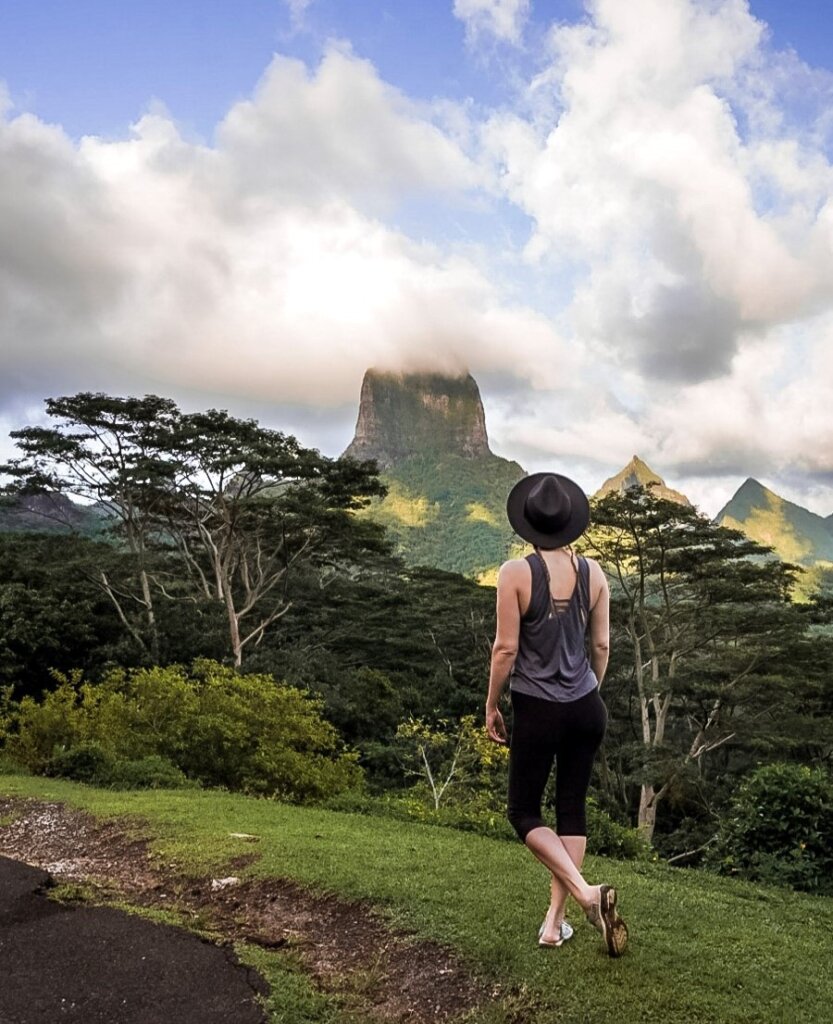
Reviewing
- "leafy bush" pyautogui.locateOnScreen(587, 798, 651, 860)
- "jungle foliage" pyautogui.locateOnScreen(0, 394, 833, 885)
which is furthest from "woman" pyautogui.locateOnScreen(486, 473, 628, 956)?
"jungle foliage" pyautogui.locateOnScreen(0, 394, 833, 885)

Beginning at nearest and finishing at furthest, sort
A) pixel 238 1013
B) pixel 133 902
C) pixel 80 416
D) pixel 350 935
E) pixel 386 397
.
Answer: pixel 238 1013 < pixel 350 935 < pixel 133 902 < pixel 80 416 < pixel 386 397

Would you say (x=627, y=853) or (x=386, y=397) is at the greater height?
(x=386, y=397)

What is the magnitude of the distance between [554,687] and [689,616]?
18.1 m

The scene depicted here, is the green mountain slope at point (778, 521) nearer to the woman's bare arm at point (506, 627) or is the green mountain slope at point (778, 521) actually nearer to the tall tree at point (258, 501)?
the tall tree at point (258, 501)

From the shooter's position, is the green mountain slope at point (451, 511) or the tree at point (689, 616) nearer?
the tree at point (689, 616)

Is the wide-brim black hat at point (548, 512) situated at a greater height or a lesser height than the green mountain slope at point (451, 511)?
lesser

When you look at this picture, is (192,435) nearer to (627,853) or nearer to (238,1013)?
(627,853)

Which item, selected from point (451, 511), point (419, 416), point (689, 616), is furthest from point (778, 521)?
point (689, 616)

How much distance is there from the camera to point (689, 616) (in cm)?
2000

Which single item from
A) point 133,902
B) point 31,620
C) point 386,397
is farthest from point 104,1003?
point 386,397

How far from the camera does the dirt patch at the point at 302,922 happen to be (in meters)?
3.09

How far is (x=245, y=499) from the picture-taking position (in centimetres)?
1906

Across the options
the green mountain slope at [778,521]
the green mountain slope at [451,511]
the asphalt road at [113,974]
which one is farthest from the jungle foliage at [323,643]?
the green mountain slope at [778,521]

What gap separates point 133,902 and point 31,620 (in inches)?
571
